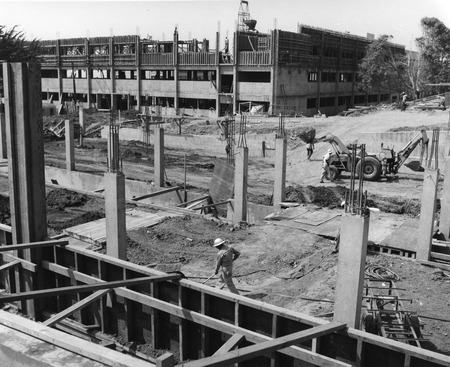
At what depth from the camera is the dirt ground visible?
35.4 feet

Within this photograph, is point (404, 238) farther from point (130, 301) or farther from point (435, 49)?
point (435, 49)

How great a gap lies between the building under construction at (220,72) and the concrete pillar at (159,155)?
74.5 feet

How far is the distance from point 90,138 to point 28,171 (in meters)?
31.8

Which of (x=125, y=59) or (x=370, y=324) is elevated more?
(x=125, y=59)

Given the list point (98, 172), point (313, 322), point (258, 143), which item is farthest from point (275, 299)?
point (258, 143)

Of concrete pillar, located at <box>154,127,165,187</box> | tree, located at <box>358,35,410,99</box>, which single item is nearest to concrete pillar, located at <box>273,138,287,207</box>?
concrete pillar, located at <box>154,127,165,187</box>

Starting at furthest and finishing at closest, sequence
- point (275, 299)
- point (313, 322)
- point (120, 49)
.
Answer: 1. point (120, 49)
2. point (275, 299)
3. point (313, 322)

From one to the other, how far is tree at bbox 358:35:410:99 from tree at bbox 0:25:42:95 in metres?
33.9

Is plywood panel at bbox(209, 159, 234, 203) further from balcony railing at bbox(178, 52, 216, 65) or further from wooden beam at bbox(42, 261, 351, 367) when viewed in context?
balcony railing at bbox(178, 52, 216, 65)

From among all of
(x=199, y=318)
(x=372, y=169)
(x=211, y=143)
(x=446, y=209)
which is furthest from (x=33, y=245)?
(x=211, y=143)

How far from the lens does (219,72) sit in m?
45.2

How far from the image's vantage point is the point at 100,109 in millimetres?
54375

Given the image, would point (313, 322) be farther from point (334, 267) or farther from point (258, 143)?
point (258, 143)

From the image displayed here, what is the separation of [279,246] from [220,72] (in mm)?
33469
